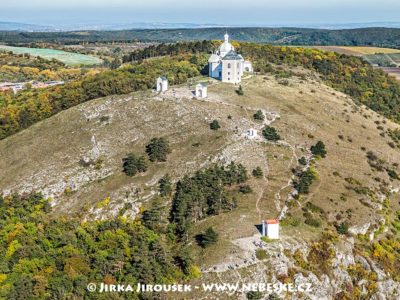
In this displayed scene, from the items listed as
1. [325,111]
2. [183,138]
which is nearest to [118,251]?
[183,138]

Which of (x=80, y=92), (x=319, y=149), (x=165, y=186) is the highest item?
(x=80, y=92)

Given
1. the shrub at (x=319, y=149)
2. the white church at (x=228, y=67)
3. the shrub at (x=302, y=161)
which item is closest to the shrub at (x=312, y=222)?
the shrub at (x=302, y=161)

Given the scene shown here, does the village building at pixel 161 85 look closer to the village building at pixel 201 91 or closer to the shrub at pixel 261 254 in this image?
the village building at pixel 201 91

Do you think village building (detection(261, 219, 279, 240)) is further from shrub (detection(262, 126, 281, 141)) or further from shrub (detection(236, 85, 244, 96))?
shrub (detection(236, 85, 244, 96))

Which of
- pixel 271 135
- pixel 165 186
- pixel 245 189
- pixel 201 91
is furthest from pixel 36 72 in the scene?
pixel 245 189

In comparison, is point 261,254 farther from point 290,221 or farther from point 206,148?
point 206,148

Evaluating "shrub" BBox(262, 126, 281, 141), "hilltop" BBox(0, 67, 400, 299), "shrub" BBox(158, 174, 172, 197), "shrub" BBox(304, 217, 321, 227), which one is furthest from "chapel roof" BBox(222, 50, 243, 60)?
"shrub" BBox(304, 217, 321, 227)
